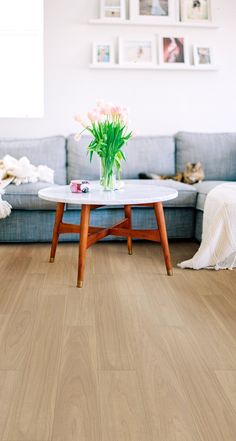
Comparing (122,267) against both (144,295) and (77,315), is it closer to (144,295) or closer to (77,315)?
(144,295)

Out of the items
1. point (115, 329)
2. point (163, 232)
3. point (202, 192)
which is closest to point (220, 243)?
point (163, 232)

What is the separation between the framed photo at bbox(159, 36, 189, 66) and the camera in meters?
4.45

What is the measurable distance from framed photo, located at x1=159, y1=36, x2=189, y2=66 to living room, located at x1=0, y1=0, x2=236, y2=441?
1cm

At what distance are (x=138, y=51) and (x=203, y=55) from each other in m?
0.55

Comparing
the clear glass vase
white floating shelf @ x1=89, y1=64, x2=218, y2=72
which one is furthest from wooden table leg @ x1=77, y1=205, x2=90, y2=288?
white floating shelf @ x1=89, y1=64, x2=218, y2=72

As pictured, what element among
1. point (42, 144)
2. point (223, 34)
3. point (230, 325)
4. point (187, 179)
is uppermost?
point (223, 34)

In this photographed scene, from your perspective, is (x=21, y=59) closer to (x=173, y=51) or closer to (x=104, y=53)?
(x=104, y=53)

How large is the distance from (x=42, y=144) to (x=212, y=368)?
2754mm

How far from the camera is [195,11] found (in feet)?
14.6

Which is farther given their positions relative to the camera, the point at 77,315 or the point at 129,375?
the point at 77,315

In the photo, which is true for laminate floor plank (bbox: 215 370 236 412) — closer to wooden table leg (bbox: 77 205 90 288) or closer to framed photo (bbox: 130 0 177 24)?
wooden table leg (bbox: 77 205 90 288)

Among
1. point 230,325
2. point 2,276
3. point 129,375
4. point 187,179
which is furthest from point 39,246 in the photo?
point 129,375

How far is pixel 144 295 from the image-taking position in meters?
2.56

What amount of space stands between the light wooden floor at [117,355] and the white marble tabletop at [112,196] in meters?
0.42
